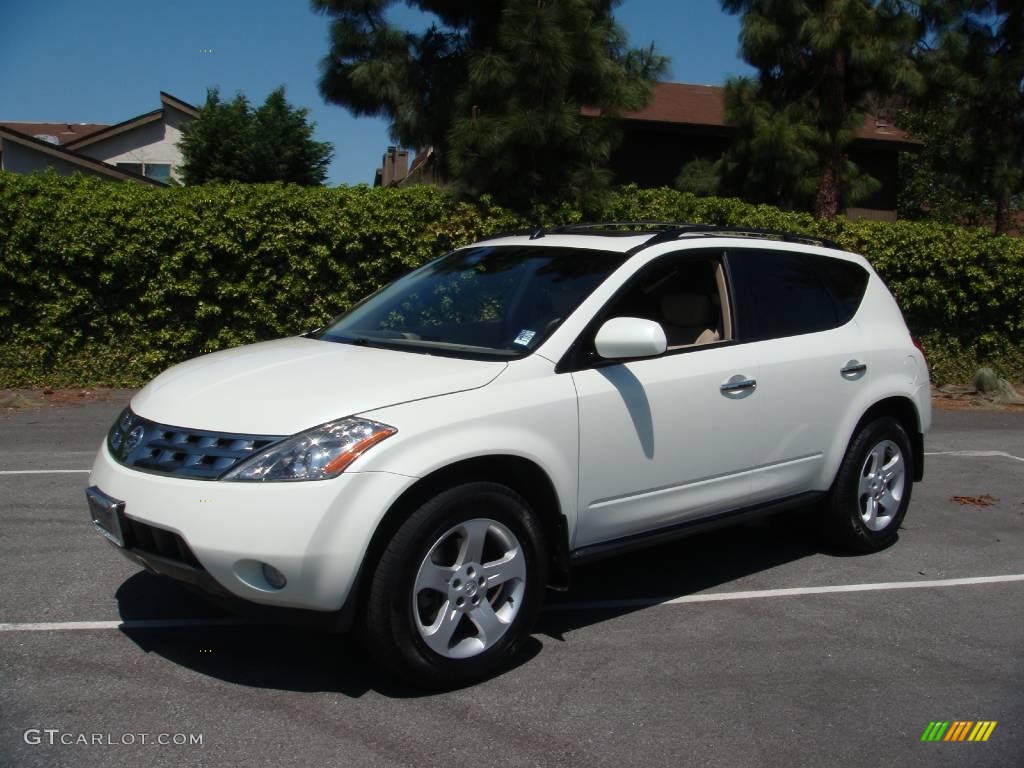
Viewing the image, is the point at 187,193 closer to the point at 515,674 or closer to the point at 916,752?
the point at 515,674

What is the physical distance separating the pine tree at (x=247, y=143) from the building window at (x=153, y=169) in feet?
21.3

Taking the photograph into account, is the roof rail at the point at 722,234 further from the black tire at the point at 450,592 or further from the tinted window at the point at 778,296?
the black tire at the point at 450,592

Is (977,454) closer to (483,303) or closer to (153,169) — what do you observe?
(483,303)

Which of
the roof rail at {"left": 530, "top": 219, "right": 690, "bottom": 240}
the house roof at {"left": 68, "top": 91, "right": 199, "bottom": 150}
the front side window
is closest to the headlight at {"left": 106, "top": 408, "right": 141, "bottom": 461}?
the roof rail at {"left": 530, "top": 219, "right": 690, "bottom": 240}

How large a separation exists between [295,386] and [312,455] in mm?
460

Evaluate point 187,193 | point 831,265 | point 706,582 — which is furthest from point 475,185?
point 706,582

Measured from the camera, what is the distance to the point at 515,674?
13.8 ft

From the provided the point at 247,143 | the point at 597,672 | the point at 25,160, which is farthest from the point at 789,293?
the point at 25,160

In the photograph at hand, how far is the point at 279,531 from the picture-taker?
358 centimetres

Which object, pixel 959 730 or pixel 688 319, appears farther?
pixel 688 319

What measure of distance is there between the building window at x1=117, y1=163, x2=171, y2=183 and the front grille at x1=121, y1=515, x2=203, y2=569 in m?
30.9

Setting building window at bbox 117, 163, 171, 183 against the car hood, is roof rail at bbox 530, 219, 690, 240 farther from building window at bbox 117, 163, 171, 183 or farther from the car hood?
building window at bbox 117, 163, 171, 183

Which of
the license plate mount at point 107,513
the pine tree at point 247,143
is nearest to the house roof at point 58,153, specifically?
the pine tree at point 247,143

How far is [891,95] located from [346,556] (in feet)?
49.9
